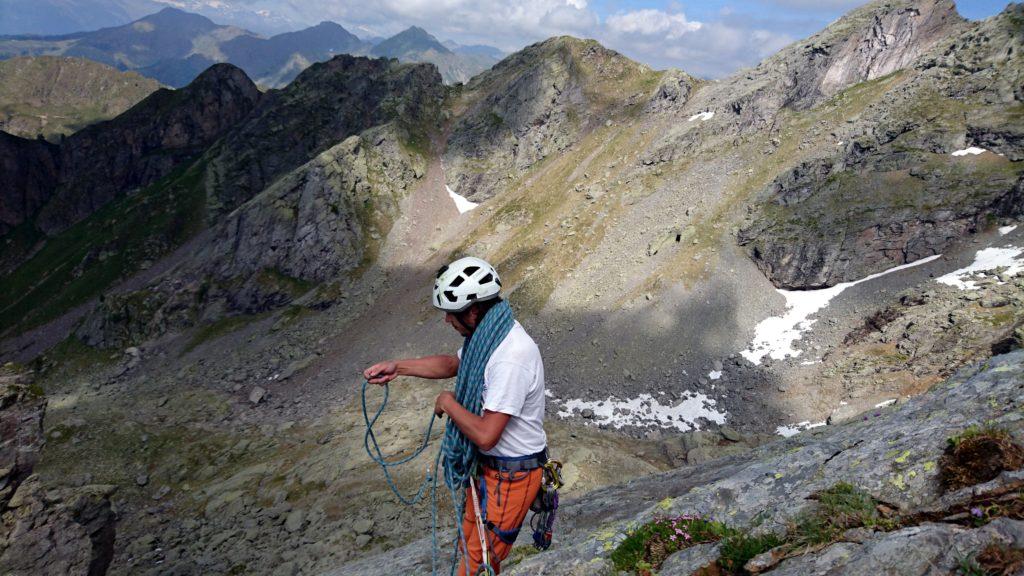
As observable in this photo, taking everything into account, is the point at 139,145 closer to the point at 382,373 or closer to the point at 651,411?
the point at 651,411

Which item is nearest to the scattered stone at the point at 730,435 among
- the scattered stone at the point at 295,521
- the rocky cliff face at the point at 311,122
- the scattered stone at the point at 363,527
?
the scattered stone at the point at 363,527

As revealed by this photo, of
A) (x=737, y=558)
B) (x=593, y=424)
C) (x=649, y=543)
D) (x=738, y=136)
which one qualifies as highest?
(x=738, y=136)

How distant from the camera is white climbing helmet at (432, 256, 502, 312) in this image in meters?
5.90

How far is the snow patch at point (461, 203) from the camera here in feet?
229

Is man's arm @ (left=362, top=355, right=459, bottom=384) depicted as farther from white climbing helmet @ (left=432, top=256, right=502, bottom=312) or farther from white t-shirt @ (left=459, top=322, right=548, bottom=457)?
white t-shirt @ (left=459, top=322, right=548, bottom=457)

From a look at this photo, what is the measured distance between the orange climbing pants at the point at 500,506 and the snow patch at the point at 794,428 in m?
27.2

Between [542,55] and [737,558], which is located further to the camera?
[542,55]

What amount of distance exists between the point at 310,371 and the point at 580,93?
55.9 metres

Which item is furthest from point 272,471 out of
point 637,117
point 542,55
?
point 542,55

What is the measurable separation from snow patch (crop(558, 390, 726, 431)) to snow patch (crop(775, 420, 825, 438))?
126 inches

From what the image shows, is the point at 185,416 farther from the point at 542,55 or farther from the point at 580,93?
the point at 542,55

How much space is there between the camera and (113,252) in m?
79.2

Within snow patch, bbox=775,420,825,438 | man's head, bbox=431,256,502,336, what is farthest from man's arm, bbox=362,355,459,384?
snow patch, bbox=775,420,825,438

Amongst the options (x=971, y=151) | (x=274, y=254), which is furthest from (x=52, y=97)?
(x=971, y=151)
